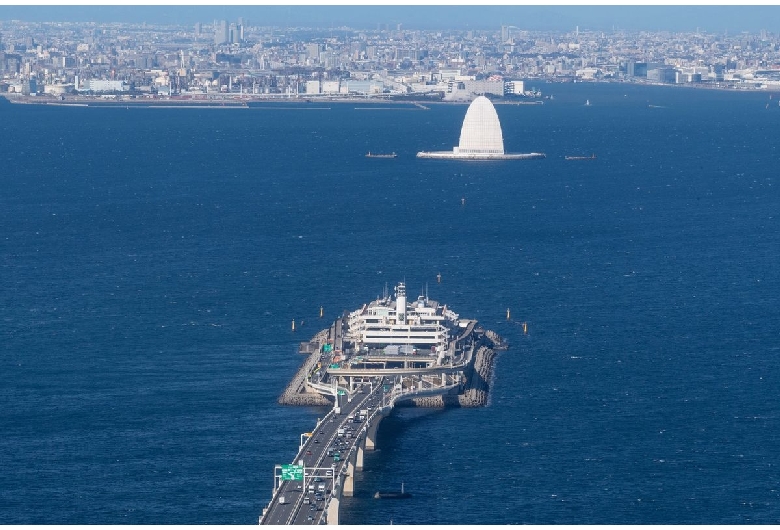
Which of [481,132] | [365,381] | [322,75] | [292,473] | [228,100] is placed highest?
[292,473]

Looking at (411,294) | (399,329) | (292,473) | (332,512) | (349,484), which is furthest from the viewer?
(411,294)

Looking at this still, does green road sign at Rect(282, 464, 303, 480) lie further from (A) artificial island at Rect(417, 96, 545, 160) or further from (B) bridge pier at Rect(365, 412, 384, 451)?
(A) artificial island at Rect(417, 96, 545, 160)

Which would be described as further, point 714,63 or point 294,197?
point 714,63

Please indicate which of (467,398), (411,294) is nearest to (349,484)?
(467,398)

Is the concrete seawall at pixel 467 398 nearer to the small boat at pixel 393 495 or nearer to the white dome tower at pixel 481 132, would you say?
the small boat at pixel 393 495

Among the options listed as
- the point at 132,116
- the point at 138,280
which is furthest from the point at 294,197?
the point at 132,116

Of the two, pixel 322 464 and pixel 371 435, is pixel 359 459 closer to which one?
pixel 371 435

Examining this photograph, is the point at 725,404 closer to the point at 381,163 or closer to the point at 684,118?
the point at 381,163
